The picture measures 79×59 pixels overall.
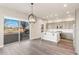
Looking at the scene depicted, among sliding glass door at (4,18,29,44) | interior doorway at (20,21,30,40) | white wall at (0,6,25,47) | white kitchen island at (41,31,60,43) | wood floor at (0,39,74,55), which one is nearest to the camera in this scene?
wood floor at (0,39,74,55)

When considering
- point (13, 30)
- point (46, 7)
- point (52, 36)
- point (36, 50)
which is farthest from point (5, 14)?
point (52, 36)

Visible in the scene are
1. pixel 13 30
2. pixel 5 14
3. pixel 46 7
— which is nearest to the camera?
pixel 46 7

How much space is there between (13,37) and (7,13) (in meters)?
2.21

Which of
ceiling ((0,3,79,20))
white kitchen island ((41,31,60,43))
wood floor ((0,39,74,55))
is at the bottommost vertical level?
wood floor ((0,39,74,55))

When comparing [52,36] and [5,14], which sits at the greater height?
[5,14]

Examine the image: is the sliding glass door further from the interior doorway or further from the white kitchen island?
the white kitchen island

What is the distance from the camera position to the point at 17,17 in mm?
7336

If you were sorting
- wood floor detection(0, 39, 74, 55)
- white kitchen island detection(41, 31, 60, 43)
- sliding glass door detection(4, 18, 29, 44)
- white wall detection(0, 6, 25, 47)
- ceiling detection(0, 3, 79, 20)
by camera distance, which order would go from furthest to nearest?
white kitchen island detection(41, 31, 60, 43)
sliding glass door detection(4, 18, 29, 44)
white wall detection(0, 6, 25, 47)
ceiling detection(0, 3, 79, 20)
wood floor detection(0, 39, 74, 55)

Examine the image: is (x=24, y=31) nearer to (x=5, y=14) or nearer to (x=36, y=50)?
(x=5, y=14)

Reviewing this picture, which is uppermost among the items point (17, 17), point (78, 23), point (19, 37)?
point (17, 17)

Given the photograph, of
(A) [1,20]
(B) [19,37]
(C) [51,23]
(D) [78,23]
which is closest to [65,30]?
(C) [51,23]

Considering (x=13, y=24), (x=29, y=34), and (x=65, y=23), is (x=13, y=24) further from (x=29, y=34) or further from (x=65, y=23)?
(x=65, y=23)

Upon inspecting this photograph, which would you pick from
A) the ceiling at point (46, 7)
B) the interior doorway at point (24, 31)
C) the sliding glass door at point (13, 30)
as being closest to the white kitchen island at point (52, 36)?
the interior doorway at point (24, 31)

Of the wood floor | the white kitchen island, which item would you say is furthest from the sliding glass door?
the white kitchen island
